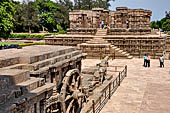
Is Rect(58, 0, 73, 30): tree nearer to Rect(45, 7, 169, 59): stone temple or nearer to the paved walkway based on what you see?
Rect(45, 7, 169, 59): stone temple

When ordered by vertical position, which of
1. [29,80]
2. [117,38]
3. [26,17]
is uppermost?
[26,17]

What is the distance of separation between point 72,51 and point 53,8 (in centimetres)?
5379

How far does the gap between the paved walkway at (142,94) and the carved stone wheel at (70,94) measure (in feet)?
5.29

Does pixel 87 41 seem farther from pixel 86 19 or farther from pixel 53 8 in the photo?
pixel 53 8

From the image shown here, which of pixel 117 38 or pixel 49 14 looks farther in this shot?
pixel 49 14

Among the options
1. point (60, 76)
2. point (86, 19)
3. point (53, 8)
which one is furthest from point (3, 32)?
point (53, 8)

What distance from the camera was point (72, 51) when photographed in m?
9.54

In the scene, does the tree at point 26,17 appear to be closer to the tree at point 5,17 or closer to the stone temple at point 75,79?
the stone temple at point 75,79

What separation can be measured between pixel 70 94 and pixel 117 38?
1672 centimetres

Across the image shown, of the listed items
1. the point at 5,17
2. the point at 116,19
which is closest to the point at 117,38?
the point at 116,19

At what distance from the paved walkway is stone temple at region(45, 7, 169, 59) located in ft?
20.8

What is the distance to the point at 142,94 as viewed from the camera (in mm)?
11242

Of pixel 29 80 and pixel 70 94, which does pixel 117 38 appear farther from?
pixel 29 80

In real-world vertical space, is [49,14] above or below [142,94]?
above
